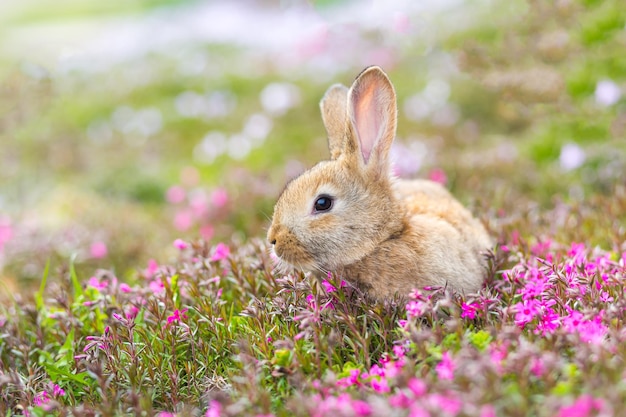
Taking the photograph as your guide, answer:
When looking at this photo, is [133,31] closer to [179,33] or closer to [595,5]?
[179,33]

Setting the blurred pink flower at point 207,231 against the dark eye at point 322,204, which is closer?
the dark eye at point 322,204

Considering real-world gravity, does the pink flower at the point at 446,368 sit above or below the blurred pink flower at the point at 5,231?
above

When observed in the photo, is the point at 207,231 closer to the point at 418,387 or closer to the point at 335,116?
the point at 335,116

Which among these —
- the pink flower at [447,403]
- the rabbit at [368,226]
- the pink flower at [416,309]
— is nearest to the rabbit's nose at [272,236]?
the rabbit at [368,226]

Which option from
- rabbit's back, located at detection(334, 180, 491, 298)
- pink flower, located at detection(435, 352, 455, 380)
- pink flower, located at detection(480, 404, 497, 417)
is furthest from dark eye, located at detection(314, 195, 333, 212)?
pink flower, located at detection(480, 404, 497, 417)

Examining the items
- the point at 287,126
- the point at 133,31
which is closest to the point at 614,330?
the point at 287,126

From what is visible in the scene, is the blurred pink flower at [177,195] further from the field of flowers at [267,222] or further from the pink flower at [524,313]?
the pink flower at [524,313]

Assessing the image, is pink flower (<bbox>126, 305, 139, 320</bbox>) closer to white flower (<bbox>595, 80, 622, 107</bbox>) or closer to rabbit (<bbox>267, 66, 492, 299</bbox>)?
rabbit (<bbox>267, 66, 492, 299</bbox>)

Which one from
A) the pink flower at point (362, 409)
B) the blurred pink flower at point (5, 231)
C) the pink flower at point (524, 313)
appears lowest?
the blurred pink flower at point (5, 231)

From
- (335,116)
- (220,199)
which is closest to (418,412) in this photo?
(335,116)
